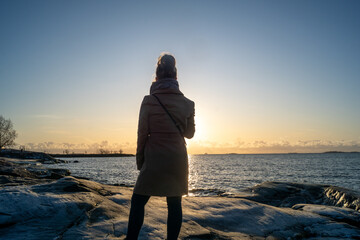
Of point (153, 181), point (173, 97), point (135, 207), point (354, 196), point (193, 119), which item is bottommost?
point (354, 196)

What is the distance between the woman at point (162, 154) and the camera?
276cm

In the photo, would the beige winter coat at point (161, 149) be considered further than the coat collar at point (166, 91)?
No

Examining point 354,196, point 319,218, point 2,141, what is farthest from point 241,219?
point 2,141

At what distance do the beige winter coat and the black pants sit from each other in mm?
106

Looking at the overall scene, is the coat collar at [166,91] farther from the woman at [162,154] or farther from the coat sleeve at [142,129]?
the coat sleeve at [142,129]

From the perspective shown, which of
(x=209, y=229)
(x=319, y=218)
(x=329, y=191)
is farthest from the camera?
(x=329, y=191)

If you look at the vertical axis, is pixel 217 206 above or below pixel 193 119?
below

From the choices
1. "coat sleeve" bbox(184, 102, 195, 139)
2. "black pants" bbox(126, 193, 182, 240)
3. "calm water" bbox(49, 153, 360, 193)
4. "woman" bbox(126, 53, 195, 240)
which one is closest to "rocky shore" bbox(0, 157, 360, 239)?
"black pants" bbox(126, 193, 182, 240)

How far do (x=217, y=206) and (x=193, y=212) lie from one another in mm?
758

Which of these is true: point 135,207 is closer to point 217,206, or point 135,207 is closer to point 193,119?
point 193,119

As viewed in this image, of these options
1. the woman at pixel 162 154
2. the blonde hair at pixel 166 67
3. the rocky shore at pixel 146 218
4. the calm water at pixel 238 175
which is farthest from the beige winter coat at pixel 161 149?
the calm water at pixel 238 175

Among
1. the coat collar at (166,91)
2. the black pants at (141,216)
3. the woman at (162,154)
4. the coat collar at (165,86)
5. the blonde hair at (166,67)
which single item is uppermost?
the blonde hair at (166,67)

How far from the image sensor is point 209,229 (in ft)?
14.2

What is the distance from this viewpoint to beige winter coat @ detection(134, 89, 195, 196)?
276 centimetres
